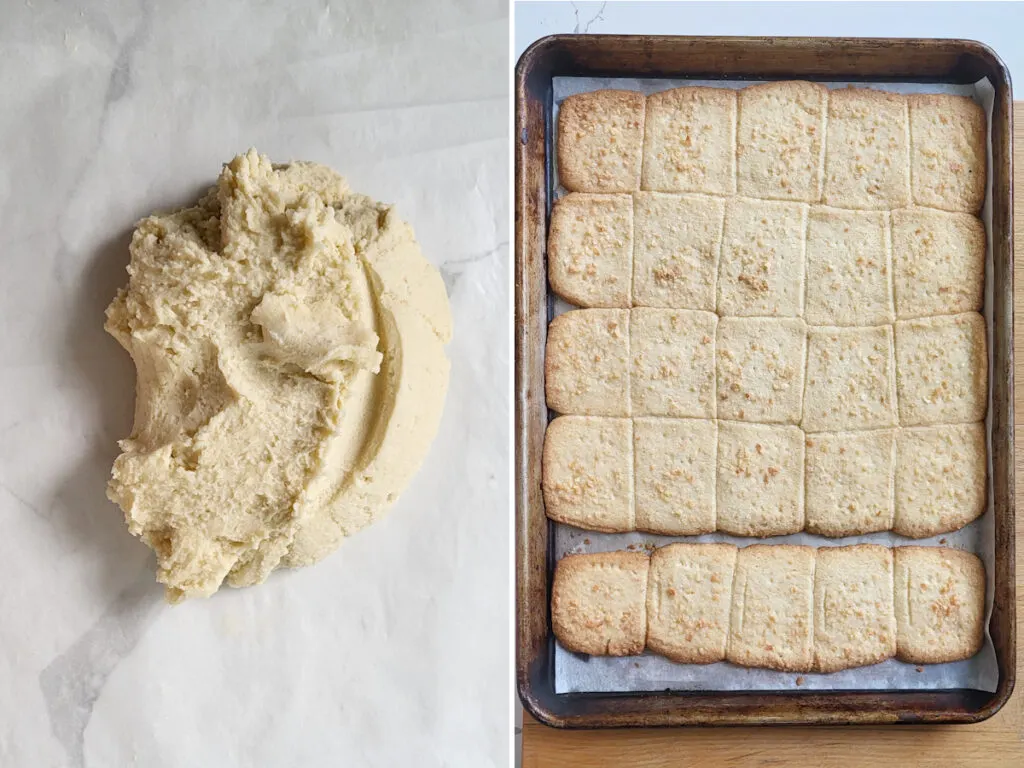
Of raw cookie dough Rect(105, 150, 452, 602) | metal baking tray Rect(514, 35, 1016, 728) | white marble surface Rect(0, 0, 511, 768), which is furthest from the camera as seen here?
metal baking tray Rect(514, 35, 1016, 728)

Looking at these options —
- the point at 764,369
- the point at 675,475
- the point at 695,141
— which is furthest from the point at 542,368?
the point at 695,141

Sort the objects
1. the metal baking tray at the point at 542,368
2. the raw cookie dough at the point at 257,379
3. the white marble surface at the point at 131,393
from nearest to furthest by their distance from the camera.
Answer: the raw cookie dough at the point at 257,379, the white marble surface at the point at 131,393, the metal baking tray at the point at 542,368

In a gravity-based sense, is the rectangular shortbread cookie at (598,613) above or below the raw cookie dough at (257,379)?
below

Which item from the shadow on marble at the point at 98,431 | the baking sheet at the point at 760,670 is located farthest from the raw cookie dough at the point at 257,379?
the baking sheet at the point at 760,670

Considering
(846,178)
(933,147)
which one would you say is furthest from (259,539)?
(933,147)

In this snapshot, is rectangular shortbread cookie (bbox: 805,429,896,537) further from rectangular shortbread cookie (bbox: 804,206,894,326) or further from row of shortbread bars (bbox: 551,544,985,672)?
rectangular shortbread cookie (bbox: 804,206,894,326)

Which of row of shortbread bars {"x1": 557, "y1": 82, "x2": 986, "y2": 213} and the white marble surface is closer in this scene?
the white marble surface

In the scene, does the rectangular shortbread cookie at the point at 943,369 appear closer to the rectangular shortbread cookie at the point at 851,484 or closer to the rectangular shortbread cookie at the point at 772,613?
the rectangular shortbread cookie at the point at 851,484

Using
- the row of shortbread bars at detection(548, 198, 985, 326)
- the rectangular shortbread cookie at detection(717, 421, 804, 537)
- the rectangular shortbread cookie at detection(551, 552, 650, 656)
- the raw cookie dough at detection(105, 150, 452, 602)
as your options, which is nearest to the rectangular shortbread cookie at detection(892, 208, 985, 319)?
the row of shortbread bars at detection(548, 198, 985, 326)
